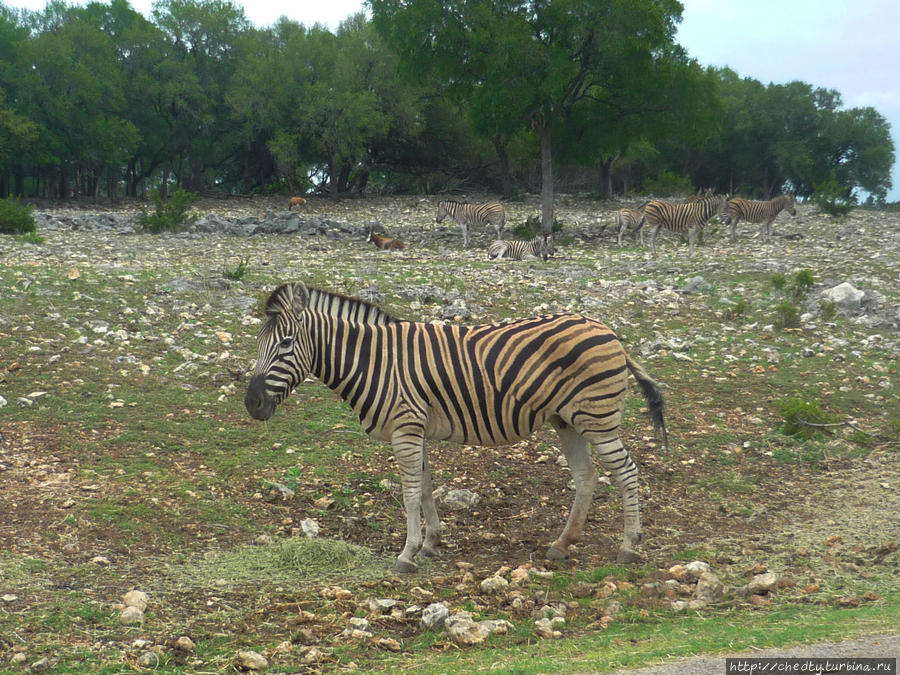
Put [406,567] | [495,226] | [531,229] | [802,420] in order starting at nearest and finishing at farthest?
[406,567]
[802,420]
[531,229]
[495,226]

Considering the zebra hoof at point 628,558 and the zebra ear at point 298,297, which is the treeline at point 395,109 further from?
the zebra hoof at point 628,558

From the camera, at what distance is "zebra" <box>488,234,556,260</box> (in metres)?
23.9

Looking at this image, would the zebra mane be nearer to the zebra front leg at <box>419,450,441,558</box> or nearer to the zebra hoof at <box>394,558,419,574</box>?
the zebra front leg at <box>419,450,441,558</box>

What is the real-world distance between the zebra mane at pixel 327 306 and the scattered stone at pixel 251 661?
9.22ft

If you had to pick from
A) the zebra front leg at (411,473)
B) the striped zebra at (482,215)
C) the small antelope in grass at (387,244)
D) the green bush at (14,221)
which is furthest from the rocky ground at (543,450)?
the striped zebra at (482,215)

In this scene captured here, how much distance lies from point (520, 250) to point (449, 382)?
17.5 m

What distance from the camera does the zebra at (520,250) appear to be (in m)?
23.9

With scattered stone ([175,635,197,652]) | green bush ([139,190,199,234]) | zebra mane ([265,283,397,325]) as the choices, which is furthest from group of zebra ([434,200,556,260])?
scattered stone ([175,635,197,652])

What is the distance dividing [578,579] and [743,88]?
56.6 meters

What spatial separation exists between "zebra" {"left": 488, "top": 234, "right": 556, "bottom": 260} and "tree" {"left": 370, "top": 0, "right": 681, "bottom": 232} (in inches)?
212

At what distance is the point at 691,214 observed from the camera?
25859mm

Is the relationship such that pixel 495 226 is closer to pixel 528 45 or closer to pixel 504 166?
pixel 528 45

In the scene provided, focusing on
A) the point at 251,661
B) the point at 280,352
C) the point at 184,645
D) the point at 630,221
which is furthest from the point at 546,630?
the point at 630,221

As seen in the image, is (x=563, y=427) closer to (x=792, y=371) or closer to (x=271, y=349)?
(x=271, y=349)
